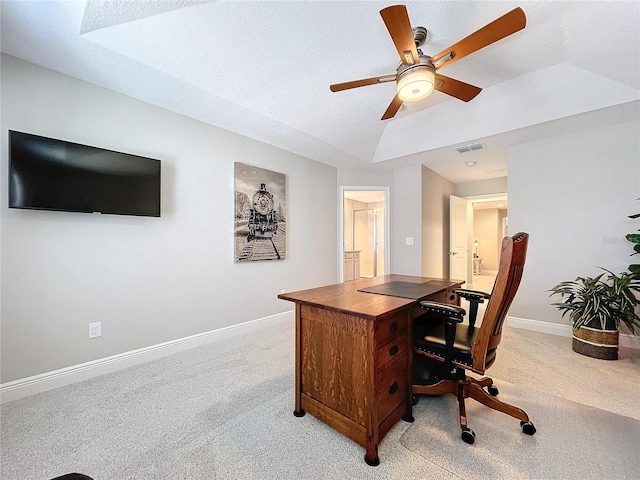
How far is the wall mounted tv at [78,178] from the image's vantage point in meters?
1.85

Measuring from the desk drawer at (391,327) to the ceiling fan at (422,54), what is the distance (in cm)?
156

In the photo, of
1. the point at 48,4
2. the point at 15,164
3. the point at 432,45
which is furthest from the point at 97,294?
the point at 432,45

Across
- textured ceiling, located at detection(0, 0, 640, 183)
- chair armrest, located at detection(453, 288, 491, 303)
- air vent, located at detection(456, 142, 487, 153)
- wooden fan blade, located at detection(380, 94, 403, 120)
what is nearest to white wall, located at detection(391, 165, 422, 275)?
air vent, located at detection(456, 142, 487, 153)

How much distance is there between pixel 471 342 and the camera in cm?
161

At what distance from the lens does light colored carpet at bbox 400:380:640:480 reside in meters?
1.29

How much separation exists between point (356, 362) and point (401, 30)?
6.07 ft

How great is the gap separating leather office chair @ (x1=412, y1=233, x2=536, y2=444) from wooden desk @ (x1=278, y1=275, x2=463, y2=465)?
0.50 ft

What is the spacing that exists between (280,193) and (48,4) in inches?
96.9

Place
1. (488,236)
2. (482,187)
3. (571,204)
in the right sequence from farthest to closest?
(488,236) < (482,187) < (571,204)

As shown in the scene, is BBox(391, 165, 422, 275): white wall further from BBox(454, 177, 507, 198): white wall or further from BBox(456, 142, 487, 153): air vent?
BBox(454, 177, 507, 198): white wall

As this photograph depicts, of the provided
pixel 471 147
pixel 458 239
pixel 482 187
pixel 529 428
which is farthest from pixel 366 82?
pixel 482 187

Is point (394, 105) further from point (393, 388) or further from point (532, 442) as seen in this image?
point (532, 442)

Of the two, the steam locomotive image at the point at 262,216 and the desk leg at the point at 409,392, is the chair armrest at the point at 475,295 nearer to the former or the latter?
the desk leg at the point at 409,392

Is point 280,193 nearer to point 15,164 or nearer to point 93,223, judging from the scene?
point 93,223
